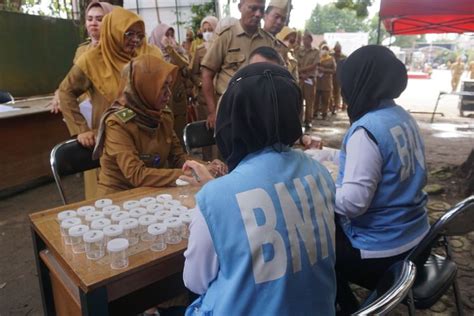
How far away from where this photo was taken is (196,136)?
2850 mm

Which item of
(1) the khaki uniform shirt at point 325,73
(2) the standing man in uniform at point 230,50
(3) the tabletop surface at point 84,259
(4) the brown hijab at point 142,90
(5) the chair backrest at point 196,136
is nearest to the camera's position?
(3) the tabletop surface at point 84,259

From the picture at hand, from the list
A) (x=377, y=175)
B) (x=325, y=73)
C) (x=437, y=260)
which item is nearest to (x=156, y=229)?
(x=377, y=175)

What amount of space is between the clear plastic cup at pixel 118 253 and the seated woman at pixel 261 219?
0.24m

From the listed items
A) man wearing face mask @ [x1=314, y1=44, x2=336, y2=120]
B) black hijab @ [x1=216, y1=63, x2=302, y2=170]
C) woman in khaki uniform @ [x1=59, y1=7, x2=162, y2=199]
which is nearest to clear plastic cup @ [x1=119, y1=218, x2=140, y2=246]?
black hijab @ [x1=216, y1=63, x2=302, y2=170]

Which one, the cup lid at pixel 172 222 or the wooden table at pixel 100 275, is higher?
the cup lid at pixel 172 222

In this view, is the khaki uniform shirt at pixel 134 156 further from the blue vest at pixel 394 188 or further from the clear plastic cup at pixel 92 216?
the blue vest at pixel 394 188

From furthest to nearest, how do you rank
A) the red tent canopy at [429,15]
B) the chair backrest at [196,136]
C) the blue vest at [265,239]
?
the red tent canopy at [429,15]
the chair backrest at [196,136]
the blue vest at [265,239]

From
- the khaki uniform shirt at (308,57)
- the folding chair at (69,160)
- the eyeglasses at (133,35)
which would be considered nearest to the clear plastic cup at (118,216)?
the folding chair at (69,160)

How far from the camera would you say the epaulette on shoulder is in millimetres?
1924

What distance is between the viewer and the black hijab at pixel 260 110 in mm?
941

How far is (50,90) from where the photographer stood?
6.08 metres

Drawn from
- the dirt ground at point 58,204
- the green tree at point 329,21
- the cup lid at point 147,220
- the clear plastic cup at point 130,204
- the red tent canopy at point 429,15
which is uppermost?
the green tree at point 329,21

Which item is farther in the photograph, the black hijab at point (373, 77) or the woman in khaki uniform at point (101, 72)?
the woman in khaki uniform at point (101, 72)

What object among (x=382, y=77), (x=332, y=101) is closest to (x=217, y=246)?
(x=382, y=77)
